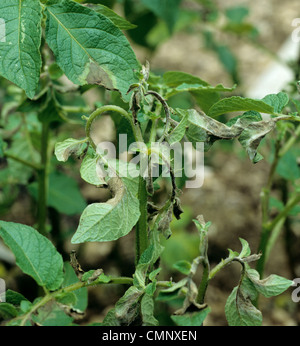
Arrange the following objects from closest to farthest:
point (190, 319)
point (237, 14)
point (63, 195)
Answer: point (190, 319)
point (63, 195)
point (237, 14)

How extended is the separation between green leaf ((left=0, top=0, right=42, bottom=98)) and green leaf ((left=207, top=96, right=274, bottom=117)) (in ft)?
0.96

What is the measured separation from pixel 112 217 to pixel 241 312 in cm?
26

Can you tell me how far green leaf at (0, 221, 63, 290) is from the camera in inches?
31.8

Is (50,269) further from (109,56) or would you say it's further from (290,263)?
(290,263)

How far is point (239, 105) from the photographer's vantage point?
802 millimetres

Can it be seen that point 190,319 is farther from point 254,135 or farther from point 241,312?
point 254,135

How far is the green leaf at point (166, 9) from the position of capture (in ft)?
5.07

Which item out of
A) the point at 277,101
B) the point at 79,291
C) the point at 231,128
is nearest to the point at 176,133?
the point at 231,128

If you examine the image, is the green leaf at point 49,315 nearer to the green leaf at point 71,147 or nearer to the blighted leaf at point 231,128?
the green leaf at point 71,147

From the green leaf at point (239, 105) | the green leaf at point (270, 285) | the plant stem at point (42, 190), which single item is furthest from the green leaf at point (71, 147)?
the plant stem at point (42, 190)

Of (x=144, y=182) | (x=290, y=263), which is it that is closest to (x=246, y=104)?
(x=144, y=182)

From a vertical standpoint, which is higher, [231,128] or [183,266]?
[231,128]

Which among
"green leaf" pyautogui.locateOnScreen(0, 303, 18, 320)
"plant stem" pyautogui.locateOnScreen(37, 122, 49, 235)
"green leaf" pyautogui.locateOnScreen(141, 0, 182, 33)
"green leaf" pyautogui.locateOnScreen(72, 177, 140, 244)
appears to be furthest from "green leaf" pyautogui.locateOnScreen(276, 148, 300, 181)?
"green leaf" pyautogui.locateOnScreen(0, 303, 18, 320)

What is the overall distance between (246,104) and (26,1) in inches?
15.4
